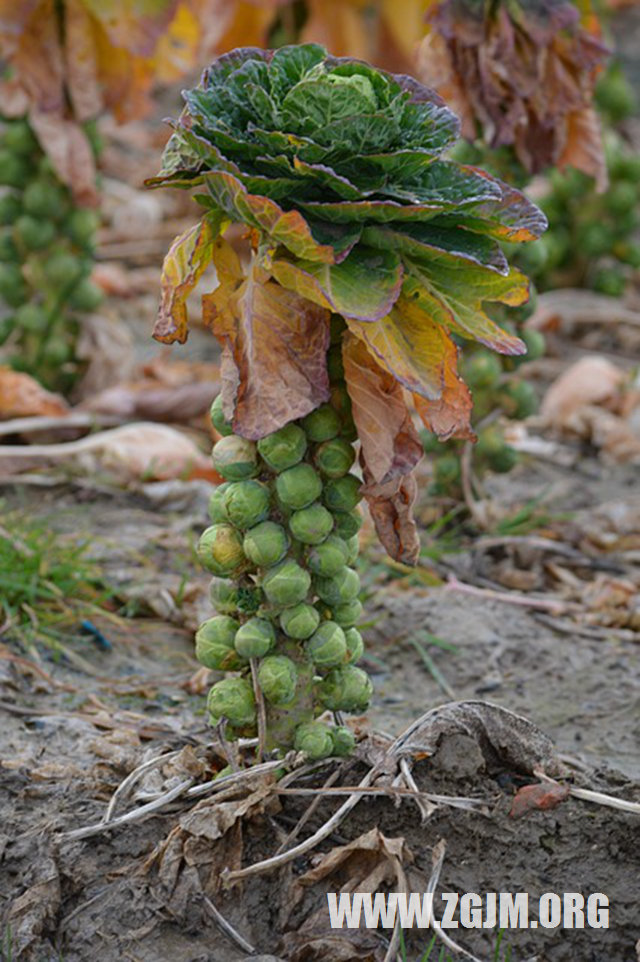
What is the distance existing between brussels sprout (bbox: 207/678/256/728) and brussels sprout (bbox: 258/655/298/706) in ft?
0.13

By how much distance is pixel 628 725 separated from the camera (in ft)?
7.76

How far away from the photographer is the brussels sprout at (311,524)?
1.67 meters

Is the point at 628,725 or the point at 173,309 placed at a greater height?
the point at 173,309

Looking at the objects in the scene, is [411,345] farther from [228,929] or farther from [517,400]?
[517,400]

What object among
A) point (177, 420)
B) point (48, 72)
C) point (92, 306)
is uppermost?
point (48, 72)

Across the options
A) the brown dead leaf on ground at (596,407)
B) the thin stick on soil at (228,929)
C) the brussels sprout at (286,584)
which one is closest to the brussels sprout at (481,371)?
the brown dead leaf on ground at (596,407)

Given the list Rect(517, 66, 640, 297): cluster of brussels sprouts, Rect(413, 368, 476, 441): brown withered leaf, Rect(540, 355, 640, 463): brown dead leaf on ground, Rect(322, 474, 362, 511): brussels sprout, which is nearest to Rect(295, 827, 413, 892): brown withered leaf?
Rect(322, 474, 362, 511): brussels sprout

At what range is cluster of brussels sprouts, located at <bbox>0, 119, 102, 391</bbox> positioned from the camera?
355 cm

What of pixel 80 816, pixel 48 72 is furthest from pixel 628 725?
pixel 48 72

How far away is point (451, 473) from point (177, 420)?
3.29ft

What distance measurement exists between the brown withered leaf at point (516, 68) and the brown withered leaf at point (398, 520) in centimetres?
138

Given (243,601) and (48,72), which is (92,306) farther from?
(243,601)

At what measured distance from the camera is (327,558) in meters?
1.70

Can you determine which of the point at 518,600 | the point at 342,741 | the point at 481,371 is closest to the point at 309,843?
the point at 342,741
